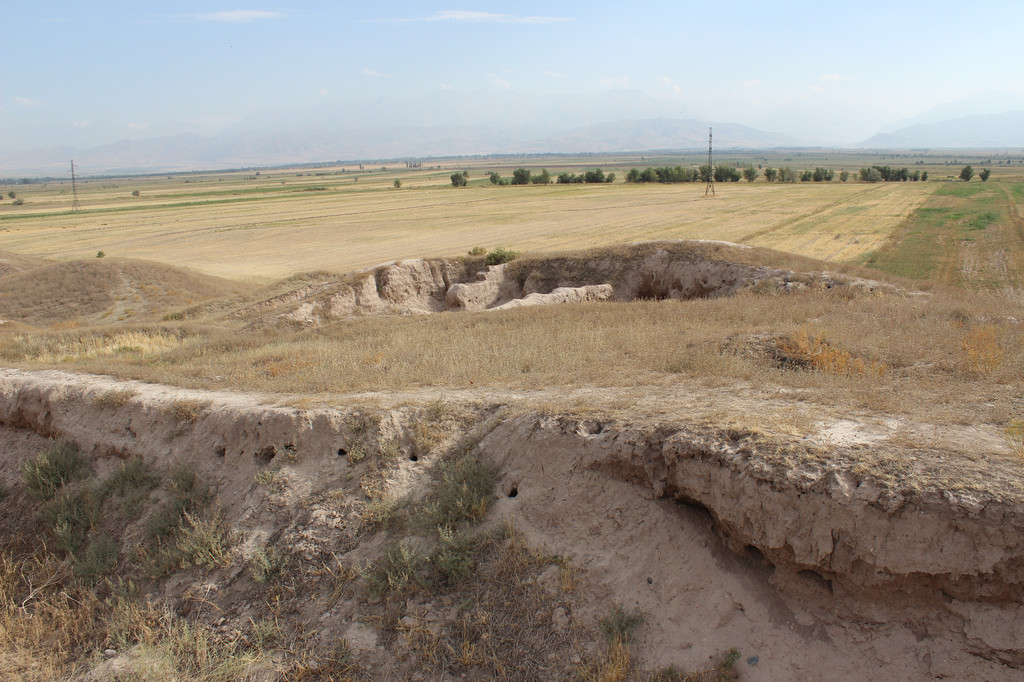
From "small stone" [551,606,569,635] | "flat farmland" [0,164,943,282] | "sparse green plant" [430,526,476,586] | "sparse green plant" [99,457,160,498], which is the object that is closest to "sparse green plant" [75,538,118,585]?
"sparse green plant" [99,457,160,498]

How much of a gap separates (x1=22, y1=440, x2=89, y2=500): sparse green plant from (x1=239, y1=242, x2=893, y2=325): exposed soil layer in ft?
37.4

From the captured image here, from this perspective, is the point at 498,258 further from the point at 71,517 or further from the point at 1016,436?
the point at 1016,436

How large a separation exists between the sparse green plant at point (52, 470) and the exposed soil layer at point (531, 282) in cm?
1141

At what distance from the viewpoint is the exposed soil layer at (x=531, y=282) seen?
21.5m

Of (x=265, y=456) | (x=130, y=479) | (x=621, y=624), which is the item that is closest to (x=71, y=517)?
(x=130, y=479)

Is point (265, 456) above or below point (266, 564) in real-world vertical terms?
above

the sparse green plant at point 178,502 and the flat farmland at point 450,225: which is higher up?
the flat farmland at point 450,225

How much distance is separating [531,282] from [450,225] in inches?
1410

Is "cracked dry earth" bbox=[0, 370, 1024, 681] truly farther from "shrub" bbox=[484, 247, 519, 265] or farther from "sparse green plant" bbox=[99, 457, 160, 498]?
"shrub" bbox=[484, 247, 519, 265]

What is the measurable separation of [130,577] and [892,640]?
9.43m

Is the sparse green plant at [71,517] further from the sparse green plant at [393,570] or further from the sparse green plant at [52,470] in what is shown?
the sparse green plant at [393,570]

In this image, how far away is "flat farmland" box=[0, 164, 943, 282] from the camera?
141 feet

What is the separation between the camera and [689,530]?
277 inches

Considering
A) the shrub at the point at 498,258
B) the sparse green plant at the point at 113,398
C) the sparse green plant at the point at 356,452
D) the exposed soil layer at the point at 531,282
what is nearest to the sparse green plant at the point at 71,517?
the sparse green plant at the point at 113,398
